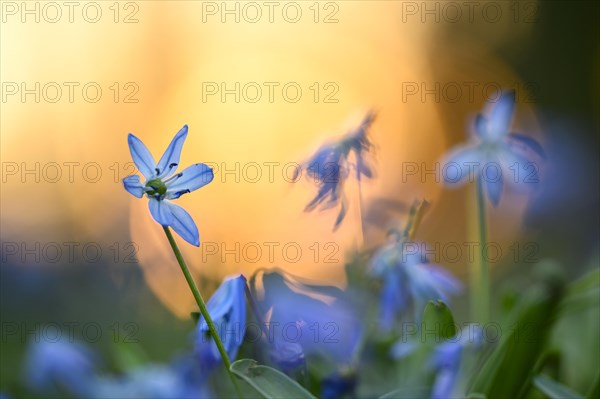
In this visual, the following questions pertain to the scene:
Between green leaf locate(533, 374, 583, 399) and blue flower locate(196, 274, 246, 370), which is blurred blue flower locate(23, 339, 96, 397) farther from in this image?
green leaf locate(533, 374, 583, 399)

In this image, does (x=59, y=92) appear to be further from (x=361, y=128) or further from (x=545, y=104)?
(x=361, y=128)

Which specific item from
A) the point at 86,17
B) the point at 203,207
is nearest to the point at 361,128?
the point at 203,207

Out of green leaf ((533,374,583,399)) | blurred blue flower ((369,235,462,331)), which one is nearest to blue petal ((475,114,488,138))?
blurred blue flower ((369,235,462,331))

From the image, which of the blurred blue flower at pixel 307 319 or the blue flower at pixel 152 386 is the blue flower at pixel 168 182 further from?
the blue flower at pixel 152 386

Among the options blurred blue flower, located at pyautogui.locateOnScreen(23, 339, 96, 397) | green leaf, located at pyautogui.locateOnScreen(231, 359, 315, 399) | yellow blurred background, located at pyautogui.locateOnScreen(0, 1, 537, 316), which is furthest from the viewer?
yellow blurred background, located at pyautogui.locateOnScreen(0, 1, 537, 316)

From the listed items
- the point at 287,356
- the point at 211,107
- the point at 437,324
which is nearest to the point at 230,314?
the point at 287,356

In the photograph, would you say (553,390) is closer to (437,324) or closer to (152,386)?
(437,324)

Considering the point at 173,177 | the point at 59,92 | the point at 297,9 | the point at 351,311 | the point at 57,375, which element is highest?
the point at 297,9
